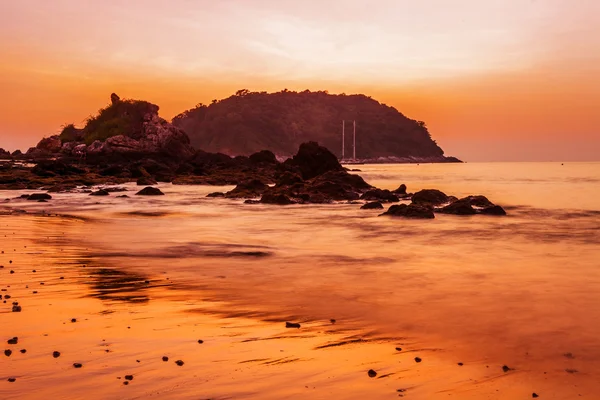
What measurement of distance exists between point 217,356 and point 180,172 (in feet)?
207

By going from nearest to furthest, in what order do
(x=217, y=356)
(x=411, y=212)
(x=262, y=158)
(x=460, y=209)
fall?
(x=217, y=356), (x=411, y=212), (x=460, y=209), (x=262, y=158)

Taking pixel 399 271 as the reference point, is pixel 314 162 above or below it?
above

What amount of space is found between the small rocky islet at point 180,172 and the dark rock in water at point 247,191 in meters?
0.07

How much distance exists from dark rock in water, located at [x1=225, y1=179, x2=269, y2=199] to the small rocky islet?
0.07 meters

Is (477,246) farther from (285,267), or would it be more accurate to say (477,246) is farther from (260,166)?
(260,166)

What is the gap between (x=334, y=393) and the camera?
6043mm

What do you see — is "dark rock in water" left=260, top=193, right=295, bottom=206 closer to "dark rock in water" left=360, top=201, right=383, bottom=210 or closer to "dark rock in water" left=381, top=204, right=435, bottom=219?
"dark rock in water" left=360, top=201, right=383, bottom=210

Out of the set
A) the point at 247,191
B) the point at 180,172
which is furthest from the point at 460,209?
the point at 180,172

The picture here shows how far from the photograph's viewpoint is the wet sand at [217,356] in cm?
610

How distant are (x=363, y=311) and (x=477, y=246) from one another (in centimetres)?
1039

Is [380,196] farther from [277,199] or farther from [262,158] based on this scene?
A: [262,158]

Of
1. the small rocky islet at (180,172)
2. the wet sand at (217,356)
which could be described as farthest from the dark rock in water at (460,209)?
the wet sand at (217,356)

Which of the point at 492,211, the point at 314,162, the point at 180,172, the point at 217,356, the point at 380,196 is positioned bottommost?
the point at 492,211

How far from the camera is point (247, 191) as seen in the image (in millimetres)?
41688
